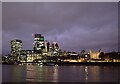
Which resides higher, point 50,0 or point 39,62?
point 50,0

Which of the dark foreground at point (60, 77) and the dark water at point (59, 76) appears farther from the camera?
the dark water at point (59, 76)

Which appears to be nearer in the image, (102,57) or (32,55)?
(102,57)

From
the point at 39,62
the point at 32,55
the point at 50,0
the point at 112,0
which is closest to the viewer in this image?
the point at 112,0

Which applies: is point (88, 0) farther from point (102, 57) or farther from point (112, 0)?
point (102, 57)

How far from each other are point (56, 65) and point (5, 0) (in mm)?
40048

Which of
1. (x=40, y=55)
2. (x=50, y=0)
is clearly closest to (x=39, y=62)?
(x=40, y=55)

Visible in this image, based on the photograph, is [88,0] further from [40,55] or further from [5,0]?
[40,55]

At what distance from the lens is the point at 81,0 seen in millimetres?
4770

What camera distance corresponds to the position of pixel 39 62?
→ 41844 mm

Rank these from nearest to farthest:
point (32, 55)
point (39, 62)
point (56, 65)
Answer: point (32, 55)
point (39, 62)
point (56, 65)

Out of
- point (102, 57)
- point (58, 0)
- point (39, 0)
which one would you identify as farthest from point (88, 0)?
point (102, 57)

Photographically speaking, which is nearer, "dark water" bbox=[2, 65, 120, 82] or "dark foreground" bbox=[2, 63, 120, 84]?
"dark foreground" bbox=[2, 63, 120, 84]

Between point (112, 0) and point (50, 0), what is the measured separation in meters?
1.27

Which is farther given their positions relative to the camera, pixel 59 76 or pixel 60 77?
pixel 59 76
